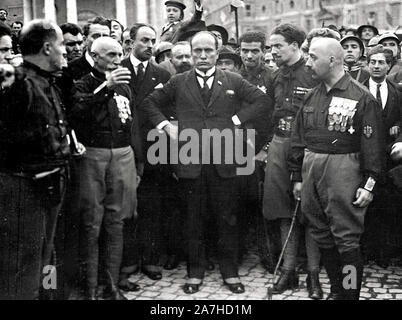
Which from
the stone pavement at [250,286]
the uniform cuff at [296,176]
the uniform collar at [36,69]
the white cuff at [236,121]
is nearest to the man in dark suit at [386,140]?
the stone pavement at [250,286]

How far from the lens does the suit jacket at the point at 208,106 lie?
542 centimetres

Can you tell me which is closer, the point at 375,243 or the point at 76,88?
the point at 76,88

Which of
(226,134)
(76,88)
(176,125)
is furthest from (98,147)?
(226,134)

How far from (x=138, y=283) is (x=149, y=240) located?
0.50m

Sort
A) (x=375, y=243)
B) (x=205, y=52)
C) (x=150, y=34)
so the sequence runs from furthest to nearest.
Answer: (x=375, y=243)
(x=150, y=34)
(x=205, y=52)

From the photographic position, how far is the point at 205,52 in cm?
542

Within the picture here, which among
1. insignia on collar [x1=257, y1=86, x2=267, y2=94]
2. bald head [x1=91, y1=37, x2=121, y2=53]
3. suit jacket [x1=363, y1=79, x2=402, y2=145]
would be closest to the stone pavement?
suit jacket [x1=363, y1=79, x2=402, y2=145]

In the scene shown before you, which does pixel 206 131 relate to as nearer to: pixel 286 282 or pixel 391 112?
pixel 286 282

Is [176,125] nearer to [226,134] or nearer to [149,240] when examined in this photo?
[226,134]

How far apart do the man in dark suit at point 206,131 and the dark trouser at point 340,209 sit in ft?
3.28

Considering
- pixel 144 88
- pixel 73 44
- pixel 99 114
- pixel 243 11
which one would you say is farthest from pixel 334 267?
pixel 243 11

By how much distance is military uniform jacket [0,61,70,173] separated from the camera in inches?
153

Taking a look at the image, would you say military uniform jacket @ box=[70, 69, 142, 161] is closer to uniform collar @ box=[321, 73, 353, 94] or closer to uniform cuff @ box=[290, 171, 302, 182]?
uniform cuff @ box=[290, 171, 302, 182]
